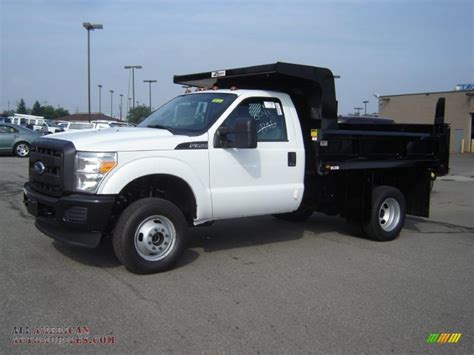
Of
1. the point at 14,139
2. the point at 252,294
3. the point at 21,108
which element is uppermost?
the point at 21,108

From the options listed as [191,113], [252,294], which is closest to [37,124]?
[191,113]

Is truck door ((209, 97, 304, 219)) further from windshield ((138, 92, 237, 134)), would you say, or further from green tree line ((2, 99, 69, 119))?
green tree line ((2, 99, 69, 119))

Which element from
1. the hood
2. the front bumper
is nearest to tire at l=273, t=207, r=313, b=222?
the hood

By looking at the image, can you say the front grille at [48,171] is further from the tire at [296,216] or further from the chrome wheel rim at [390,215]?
the chrome wheel rim at [390,215]

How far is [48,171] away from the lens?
5348 mm

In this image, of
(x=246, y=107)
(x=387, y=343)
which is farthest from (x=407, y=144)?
(x=387, y=343)

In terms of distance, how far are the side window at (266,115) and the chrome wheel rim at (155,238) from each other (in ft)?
5.33

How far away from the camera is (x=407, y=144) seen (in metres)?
7.86

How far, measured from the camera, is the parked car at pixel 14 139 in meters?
20.8

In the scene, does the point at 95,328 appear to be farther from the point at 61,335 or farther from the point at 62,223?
the point at 62,223

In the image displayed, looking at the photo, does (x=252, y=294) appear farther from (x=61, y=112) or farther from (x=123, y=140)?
(x=61, y=112)

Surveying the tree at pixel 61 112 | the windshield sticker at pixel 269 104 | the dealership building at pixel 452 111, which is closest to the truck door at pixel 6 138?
the windshield sticker at pixel 269 104

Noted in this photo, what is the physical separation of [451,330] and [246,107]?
340 cm

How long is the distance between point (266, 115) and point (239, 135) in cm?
88
